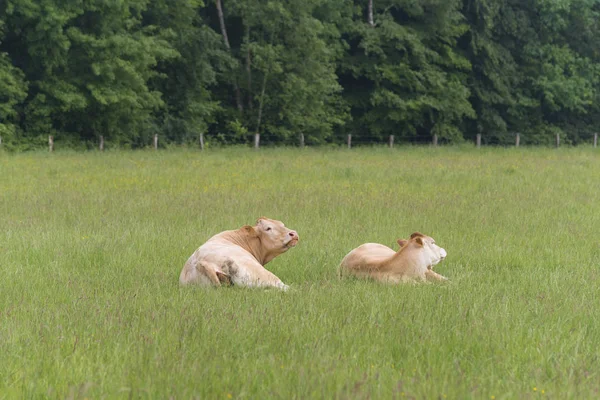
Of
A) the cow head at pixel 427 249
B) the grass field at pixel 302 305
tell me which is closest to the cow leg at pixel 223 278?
the grass field at pixel 302 305

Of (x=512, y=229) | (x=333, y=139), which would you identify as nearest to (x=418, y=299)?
(x=512, y=229)

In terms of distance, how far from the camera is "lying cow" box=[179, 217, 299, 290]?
298 inches

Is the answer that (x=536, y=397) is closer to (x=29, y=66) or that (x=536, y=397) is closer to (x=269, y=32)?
(x=29, y=66)

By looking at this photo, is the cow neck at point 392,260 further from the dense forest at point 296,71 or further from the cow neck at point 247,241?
the dense forest at point 296,71

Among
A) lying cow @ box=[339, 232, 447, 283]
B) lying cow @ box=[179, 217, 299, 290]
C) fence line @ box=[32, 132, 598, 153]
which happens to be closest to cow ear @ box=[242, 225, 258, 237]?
lying cow @ box=[179, 217, 299, 290]

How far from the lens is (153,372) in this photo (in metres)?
4.58

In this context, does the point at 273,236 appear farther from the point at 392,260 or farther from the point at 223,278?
the point at 392,260

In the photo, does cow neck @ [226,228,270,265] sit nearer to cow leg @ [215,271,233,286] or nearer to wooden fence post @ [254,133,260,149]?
cow leg @ [215,271,233,286]

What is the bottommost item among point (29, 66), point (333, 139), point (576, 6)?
point (333, 139)

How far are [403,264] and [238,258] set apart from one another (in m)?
1.62

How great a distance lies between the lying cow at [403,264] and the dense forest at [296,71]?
95.1 feet

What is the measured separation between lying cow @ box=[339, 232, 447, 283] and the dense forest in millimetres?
28984

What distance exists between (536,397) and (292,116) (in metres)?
40.4

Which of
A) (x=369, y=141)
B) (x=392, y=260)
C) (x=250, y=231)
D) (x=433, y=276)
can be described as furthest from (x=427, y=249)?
(x=369, y=141)
